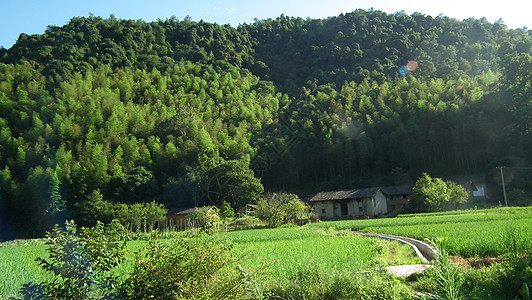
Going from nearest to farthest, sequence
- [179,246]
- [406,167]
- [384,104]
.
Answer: [179,246] → [406,167] → [384,104]

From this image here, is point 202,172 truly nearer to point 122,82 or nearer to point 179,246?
point 122,82

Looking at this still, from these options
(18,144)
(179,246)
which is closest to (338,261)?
(179,246)

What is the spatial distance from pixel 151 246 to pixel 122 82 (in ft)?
204

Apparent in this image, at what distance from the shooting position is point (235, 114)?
5869cm

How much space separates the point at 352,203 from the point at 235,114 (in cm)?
2808

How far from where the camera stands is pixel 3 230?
3881 cm

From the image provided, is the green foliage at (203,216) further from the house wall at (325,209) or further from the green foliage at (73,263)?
the green foliage at (73,263)

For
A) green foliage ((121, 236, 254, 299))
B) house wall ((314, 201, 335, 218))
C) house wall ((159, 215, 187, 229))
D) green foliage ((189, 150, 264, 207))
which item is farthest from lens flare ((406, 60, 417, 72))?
green foliage ((121, 236, 254, 299))

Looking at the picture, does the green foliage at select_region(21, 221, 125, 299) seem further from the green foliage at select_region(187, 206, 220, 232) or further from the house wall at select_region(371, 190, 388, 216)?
the house wall at select_region(371, 190, 388, 216)

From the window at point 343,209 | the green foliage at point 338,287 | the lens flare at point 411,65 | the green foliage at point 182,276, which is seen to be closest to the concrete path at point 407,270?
the green foliage at point 338,287

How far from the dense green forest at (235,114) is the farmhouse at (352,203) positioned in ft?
23.9

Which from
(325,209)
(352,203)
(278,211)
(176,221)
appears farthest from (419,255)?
(176,221)

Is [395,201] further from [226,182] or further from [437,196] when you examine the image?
[226,182]

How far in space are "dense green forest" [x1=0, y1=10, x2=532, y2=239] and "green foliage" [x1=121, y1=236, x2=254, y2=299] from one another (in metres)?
36.1
